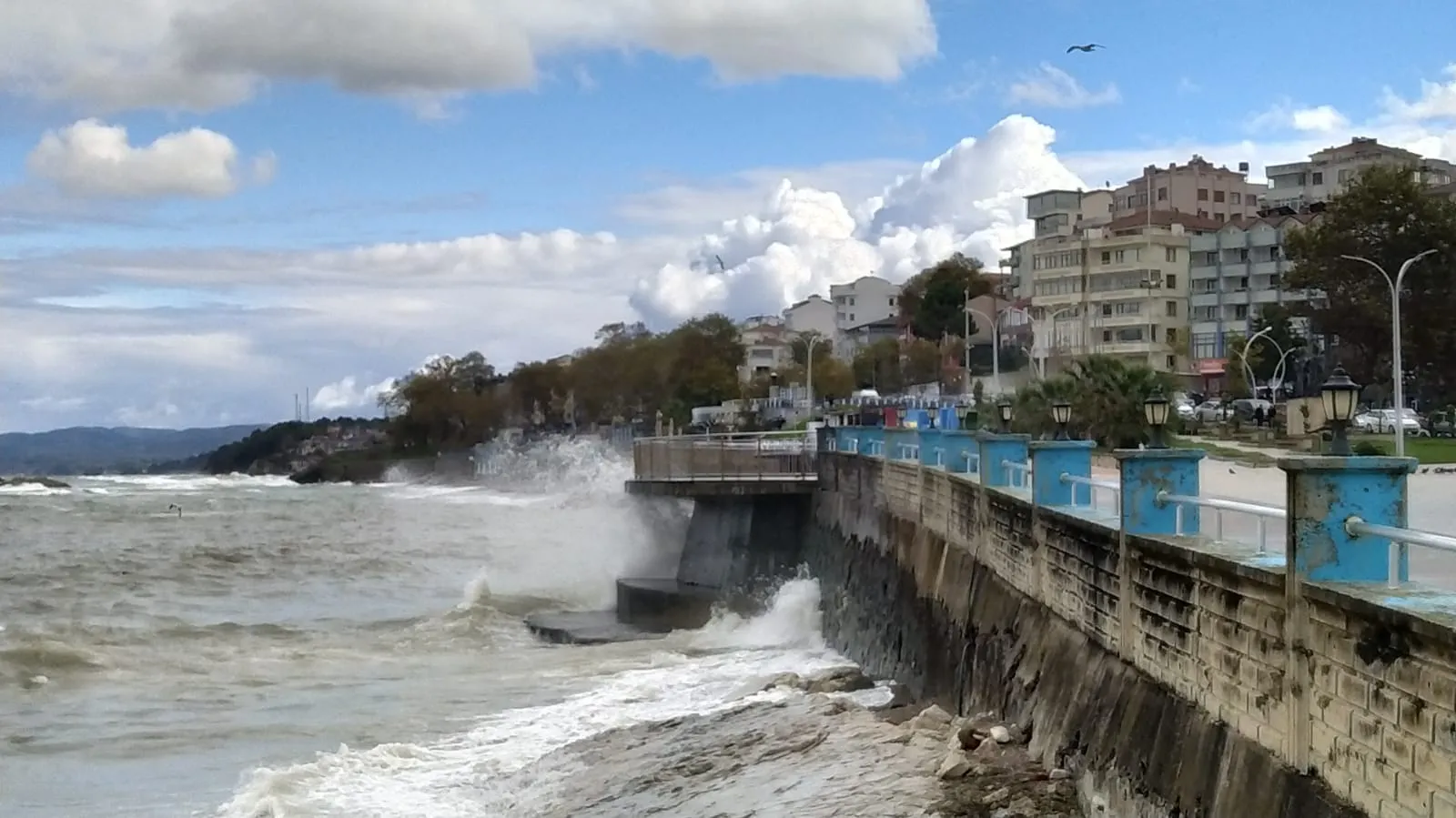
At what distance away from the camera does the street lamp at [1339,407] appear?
801 centimetres

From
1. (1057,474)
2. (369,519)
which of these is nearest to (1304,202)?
(369,519)

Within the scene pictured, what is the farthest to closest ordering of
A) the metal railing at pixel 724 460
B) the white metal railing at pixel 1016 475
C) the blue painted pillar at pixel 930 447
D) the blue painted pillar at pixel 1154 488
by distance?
1. the metal railing at pixel 724 460
2. the blue painted pillar at pixel 930 447
3. the white metal railing at pixel 1016 475
4. the blue painted pillar at pixel 1154 488

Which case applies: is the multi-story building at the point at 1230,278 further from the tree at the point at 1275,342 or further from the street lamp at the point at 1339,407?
the street lamp at the point at 1339,407

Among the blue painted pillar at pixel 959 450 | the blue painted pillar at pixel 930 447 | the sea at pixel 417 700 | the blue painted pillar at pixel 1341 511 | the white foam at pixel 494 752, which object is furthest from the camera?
the blue painted pillar at pixel 930 447

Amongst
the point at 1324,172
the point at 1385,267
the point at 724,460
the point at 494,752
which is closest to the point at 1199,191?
the point at 1324,172

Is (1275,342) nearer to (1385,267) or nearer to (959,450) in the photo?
(1385,267)

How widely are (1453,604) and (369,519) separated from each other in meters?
83.3

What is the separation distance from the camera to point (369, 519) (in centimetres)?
8681

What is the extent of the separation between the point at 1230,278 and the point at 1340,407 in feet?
305

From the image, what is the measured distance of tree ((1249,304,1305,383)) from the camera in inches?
3155

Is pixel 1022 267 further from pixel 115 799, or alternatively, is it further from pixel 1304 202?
pixel 115 799

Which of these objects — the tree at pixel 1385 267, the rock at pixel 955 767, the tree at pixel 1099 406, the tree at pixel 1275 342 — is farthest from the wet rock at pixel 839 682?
the tree at pixel 1275 342

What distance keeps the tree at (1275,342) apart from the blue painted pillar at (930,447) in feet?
196

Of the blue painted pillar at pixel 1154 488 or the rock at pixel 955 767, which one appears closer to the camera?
the blue painted pillar at pixel 1154 488
